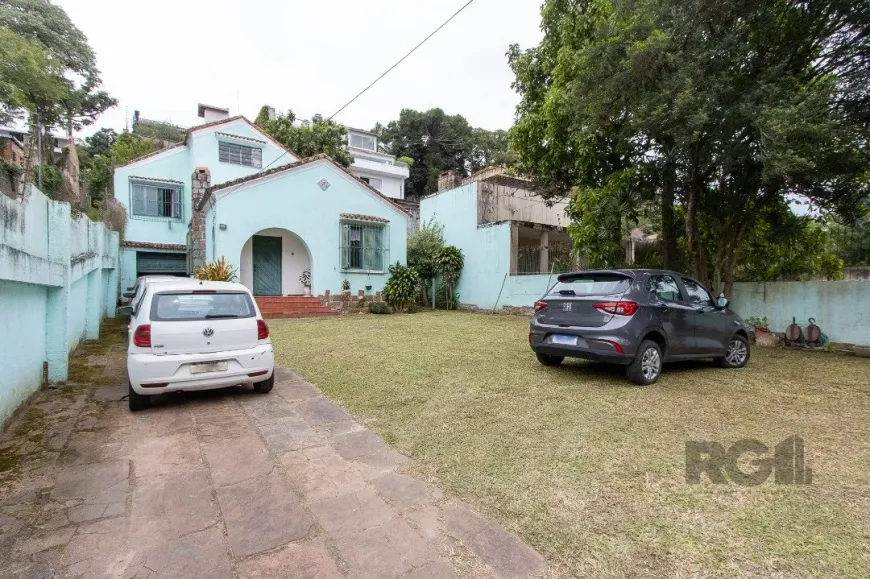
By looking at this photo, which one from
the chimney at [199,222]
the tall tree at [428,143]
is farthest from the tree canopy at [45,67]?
the tall tree at [428,143]

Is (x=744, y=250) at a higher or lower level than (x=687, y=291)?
higher

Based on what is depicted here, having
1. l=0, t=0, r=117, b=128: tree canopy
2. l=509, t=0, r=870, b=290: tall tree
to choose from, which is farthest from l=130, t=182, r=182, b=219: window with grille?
Result: l=509, t=0, r=870, b=290: tall tree

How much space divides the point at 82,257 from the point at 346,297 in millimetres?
8800

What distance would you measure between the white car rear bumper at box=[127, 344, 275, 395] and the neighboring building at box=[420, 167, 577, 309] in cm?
1092

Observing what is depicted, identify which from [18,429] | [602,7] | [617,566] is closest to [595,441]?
[617,566]

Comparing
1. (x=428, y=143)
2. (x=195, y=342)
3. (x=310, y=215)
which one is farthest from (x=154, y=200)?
(x=428, y=143)

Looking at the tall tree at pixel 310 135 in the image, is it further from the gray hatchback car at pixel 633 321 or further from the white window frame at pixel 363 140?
the gray hatchback car at pixel 633 321

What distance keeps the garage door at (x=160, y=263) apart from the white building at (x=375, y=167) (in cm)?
1399

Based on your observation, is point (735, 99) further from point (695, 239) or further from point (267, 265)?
point (267, 265)

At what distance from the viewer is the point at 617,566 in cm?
228

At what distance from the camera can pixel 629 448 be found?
3.71 metres

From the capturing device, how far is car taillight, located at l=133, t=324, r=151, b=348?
4793mm

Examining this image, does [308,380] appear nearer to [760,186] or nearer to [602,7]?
[760,186]

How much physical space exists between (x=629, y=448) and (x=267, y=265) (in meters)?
15.3
